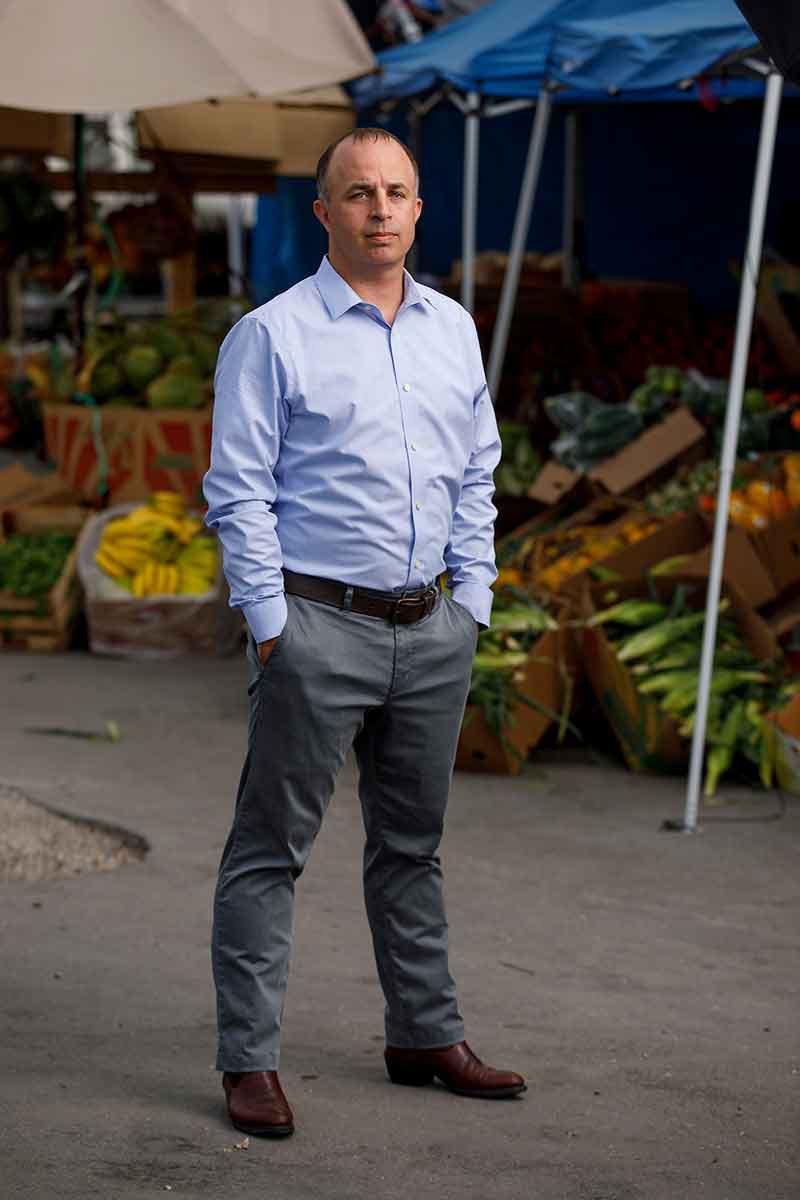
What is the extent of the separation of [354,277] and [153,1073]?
1.78 metres

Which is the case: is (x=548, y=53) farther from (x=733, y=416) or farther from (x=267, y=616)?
(x=267, y=616)

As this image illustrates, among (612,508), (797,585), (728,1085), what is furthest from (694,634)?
(728,1085)

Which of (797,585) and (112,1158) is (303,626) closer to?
(112,1158)

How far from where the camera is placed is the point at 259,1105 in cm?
368

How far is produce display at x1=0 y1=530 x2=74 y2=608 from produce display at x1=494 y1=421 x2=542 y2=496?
7.41 feet

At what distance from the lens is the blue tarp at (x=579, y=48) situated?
23.1 feet

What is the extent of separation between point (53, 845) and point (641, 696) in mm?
2207

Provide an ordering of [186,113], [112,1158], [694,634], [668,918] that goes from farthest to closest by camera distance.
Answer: [186,113]
[694,634]
[668,918]
[112,1158]

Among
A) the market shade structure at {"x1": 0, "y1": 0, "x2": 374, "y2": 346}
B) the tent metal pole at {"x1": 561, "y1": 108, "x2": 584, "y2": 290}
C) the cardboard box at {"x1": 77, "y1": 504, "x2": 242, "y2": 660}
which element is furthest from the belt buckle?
the tent metal pole at {"x1": 561, "y1": 108, "x2": 584, "y2": 290}

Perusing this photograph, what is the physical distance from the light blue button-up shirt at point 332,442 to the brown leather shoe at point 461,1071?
1.02 meters

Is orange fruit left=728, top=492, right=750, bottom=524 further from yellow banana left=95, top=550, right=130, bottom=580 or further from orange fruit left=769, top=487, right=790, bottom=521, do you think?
yellow banana left=95, top=550, right=130, bottom=580

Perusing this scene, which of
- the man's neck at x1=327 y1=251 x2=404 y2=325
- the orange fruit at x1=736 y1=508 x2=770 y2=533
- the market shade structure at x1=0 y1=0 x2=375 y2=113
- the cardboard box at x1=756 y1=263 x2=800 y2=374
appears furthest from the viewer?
the cardboard box at x1=756 y1=263 x2=800 y2=374

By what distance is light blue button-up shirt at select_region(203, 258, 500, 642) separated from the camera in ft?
11.5

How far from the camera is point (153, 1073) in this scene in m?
4.05
